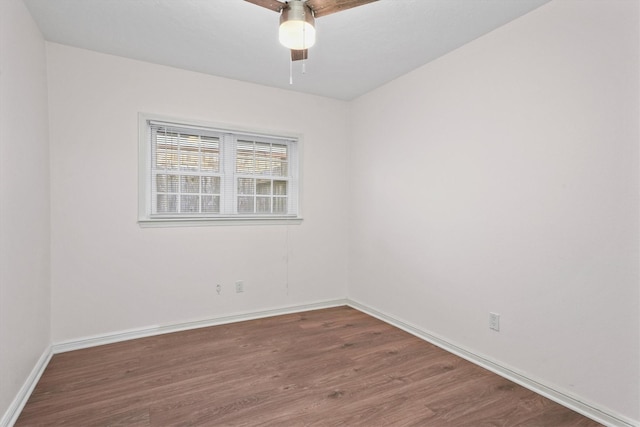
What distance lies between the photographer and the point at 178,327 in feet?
10.4

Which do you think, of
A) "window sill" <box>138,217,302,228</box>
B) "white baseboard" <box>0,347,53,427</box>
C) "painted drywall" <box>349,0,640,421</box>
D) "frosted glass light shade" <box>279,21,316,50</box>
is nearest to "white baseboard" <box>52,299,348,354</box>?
"white baseboard" <box>0,347,53,427</box>

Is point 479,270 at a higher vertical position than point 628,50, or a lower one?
lower

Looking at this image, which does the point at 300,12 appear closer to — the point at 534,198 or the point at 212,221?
the point at 534,198

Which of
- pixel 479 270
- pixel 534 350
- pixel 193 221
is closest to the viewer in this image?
pixel 534 350

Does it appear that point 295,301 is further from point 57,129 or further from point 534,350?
point 57,129

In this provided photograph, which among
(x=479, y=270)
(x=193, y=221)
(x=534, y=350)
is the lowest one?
(x=534, y=350)

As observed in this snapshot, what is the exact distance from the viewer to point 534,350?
2.17 m

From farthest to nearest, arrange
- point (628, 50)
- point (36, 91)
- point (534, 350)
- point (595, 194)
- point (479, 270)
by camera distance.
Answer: point (479, 270) → point (36, 91) → point (534, 350) → point (595, 194) → point (628, 50)

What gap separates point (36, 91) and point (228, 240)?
1.94m

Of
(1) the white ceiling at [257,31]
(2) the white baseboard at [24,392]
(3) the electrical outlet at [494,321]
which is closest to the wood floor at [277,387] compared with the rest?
(2) the white baseboard at [24,392]

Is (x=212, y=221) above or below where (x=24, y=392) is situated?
above

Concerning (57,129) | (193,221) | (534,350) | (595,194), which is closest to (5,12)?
(57,129)

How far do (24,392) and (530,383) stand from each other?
3.26 metres

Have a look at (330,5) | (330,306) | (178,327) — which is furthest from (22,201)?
(330,306)
